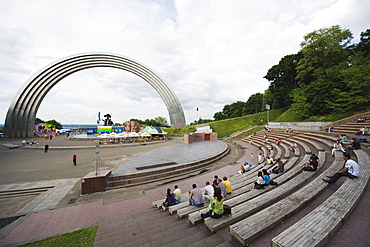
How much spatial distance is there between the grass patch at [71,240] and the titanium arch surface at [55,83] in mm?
46275

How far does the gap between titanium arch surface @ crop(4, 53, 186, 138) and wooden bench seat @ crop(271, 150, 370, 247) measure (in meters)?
47.1

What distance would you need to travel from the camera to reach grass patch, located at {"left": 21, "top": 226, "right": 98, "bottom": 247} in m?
4.16

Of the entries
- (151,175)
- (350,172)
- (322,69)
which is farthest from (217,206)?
(322,69)

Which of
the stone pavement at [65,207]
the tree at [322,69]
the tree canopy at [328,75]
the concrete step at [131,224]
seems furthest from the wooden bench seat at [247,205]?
the tree at [322,69]

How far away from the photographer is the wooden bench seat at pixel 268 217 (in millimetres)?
2898

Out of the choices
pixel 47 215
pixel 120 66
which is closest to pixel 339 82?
pixel 47 215

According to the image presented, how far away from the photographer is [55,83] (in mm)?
42812

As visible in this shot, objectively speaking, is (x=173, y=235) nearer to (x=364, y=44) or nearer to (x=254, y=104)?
(x=364, y=44)

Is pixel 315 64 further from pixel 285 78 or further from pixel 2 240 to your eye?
pixel 2 240

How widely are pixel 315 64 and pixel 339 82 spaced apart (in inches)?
478

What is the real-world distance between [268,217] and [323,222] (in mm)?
1026

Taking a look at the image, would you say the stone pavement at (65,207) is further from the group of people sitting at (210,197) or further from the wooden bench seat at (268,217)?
the wooden bench seat at (268,217)

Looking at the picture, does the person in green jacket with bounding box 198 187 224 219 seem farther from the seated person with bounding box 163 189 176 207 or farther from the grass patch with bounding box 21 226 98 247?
the grass patch with bounding box 21 226 98 247

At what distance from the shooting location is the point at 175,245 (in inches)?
130
